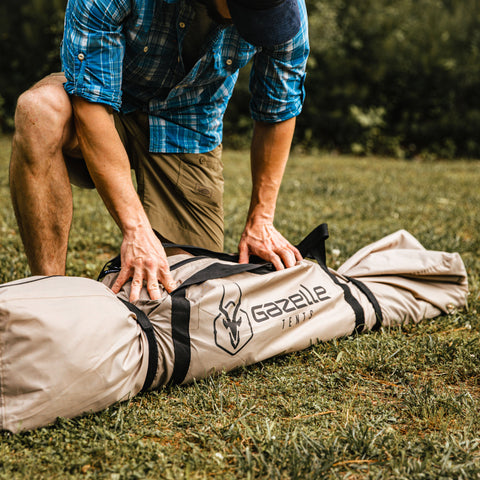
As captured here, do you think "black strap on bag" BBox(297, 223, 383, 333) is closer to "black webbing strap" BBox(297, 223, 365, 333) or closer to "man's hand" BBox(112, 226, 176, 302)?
"black webbing strap" BBox(297, 223, 365, 333)

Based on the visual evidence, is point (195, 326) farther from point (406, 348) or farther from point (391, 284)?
point (391, 284)

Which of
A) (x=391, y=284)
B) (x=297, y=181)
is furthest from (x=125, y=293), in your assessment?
(x=297, y=181)

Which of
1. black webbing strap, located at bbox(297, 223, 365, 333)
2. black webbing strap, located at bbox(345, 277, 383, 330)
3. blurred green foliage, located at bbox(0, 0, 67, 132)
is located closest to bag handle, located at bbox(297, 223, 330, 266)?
black webbing strap, located at bbox(297, 223, 365, 333)

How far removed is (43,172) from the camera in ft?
8.02

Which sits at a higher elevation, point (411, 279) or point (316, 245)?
point (316, 245)

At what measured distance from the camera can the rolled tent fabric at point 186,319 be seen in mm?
1718

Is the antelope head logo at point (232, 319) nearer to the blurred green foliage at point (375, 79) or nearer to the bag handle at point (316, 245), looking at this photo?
the bag handle at point (316, 245)

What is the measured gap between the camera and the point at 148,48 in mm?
2541

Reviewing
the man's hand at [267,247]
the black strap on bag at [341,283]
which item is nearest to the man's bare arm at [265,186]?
the man's hand at [267,247]

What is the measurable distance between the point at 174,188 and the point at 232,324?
1.06 m

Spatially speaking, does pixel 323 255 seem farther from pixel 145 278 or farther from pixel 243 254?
pixel 145 278

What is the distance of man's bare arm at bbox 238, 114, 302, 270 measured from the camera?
2.60 metres

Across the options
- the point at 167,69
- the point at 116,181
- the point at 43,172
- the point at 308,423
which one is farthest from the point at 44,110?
the point at 308,423

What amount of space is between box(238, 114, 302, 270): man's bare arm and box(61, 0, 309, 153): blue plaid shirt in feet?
0.27
